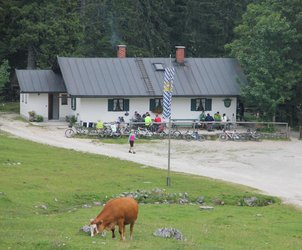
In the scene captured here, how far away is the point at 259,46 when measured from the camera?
57.1 metres

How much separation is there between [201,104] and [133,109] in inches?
237

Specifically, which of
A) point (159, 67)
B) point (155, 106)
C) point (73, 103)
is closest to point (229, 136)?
point (155, 106)

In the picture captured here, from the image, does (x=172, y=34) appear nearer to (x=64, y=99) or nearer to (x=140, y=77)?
(x=140, y=77)

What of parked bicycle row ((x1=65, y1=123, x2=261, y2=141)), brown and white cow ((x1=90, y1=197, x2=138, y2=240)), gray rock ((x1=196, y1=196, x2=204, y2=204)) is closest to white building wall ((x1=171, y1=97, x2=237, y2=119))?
parked bicycle row ((x1=65, y1=123, x2=261, y2=141))

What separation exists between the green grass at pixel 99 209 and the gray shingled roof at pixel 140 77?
16184mm

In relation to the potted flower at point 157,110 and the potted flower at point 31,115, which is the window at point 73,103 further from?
the potted flower at point 157,110

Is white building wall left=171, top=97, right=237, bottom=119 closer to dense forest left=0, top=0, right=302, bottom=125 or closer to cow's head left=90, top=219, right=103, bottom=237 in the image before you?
dense forest left=0, top=0, right=302, bottom=125

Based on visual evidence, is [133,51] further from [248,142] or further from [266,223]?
[266,223]

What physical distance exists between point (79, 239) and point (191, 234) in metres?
4.44

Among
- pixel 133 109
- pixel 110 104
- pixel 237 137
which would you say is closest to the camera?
pixel 237 137

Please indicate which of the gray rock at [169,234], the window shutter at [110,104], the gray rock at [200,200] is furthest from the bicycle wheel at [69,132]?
the gray rock at [169,234]

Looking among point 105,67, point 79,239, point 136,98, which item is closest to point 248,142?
point 136,98

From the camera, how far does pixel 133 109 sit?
56000 mm

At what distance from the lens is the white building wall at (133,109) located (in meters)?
54.5
